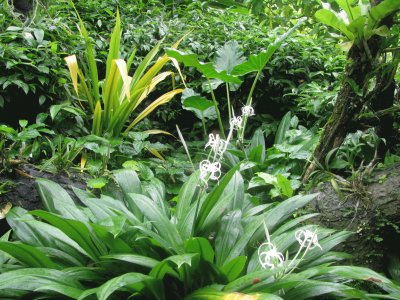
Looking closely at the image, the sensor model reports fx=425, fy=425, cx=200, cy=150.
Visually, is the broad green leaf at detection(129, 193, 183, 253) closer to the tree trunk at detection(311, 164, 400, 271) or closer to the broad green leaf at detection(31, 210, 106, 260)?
the broad green leaf at detection(31, 210, 106, 260)

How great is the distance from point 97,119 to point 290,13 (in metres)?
2.89

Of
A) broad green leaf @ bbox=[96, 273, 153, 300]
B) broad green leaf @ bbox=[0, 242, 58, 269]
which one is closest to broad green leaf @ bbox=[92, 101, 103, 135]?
broad green leaf @ bbox=[0, 242, 58, 269]

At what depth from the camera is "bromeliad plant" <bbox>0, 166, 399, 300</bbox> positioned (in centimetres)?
166

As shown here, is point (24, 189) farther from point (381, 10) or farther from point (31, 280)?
point (381, 10)

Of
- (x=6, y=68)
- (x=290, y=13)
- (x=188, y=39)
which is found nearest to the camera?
(x=6, y=68)

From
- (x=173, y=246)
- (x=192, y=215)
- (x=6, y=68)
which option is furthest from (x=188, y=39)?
(x=173, y=246)

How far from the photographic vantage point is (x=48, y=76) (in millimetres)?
3326

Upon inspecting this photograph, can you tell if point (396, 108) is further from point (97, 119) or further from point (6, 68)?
point (6, 68)

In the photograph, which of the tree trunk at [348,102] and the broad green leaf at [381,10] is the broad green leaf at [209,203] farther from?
the broad green leaf at [381,10]

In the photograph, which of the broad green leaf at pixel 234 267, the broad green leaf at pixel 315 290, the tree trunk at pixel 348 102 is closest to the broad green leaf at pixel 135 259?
the broad green leaf at pixel 234 267

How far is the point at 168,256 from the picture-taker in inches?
75.3

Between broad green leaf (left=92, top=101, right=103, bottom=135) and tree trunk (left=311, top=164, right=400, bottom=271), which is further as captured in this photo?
broad green leaf (left=92, top=101, right=103, bottom=135)

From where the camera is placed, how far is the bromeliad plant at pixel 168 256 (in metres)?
1.66

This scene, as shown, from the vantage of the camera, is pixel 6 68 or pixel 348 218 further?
pixel 6 68
